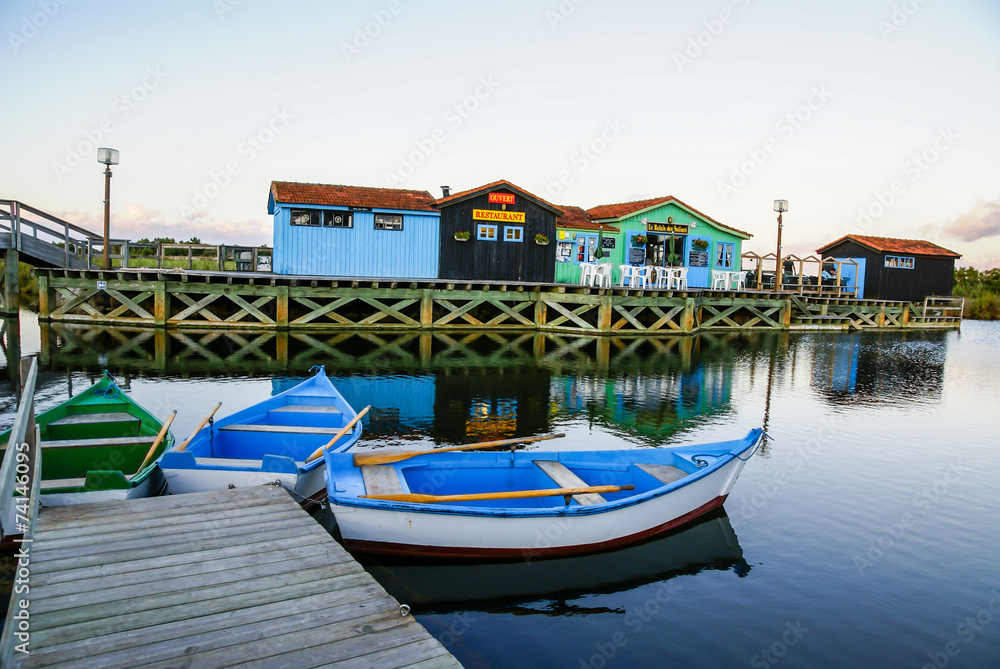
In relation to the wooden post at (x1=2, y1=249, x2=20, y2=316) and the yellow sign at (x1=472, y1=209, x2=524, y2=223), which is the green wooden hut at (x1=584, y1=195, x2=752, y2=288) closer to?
the yellow sign at (x1=472, y1=209, x2=524, y2=223)

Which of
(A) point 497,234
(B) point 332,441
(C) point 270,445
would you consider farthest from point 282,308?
(B) point 332,441

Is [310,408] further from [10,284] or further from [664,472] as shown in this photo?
[10,284]

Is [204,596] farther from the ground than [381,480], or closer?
closer

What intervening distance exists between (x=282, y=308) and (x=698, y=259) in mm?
18591

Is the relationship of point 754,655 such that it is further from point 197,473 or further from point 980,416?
point 980,416

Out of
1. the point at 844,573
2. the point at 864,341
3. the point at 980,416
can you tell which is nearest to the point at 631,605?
the point at 844,573

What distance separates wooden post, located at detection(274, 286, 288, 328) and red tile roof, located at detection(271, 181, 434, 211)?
308 centimetres

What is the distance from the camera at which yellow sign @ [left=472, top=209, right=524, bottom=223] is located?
26.4 m

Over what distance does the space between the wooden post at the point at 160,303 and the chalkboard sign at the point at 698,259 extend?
856 inches

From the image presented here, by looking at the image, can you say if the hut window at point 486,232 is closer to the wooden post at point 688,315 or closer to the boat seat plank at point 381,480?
the wooden post at point 688,315

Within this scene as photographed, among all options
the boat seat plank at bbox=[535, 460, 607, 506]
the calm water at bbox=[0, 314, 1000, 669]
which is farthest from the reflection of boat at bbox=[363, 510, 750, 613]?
the boat seat plank at bbox=[535, 460, 607, 506]

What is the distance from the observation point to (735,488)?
9.12m

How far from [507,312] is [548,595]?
20.6m

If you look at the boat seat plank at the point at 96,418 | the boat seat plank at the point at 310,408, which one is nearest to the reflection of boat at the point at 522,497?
the boat seat plank at the point at 310,408
